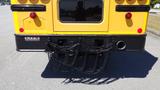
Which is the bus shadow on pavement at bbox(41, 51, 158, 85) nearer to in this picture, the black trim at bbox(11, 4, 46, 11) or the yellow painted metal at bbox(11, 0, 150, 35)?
the yellow painted metal at bbox(11, 0, 150, 35)

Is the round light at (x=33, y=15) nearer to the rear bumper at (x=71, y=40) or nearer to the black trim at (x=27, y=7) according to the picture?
the black trim at (x=27, y=7)

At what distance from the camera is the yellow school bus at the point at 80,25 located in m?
5.44

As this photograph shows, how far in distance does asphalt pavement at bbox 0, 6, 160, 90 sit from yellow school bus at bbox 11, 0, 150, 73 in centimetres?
73

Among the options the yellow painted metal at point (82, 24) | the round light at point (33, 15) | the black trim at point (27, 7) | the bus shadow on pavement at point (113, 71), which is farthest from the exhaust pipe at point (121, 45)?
the round light at point (33, 15)

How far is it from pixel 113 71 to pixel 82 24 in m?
1.81

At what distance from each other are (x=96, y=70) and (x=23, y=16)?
6.84 ft

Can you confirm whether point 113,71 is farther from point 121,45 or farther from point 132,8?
point 132,8

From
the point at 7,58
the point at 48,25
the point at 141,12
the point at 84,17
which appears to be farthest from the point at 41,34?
the point at 7,58

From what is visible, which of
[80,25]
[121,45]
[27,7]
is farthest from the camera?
[121,45]

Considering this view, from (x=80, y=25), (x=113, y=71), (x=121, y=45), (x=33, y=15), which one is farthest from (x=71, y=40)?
(x=113, y=71)

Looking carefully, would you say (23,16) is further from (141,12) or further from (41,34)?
(141,12)

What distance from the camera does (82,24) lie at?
219 inches

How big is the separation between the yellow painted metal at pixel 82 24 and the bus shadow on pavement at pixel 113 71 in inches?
46.4

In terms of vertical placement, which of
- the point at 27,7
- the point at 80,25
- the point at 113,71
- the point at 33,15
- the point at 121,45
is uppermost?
the point at 27,7
